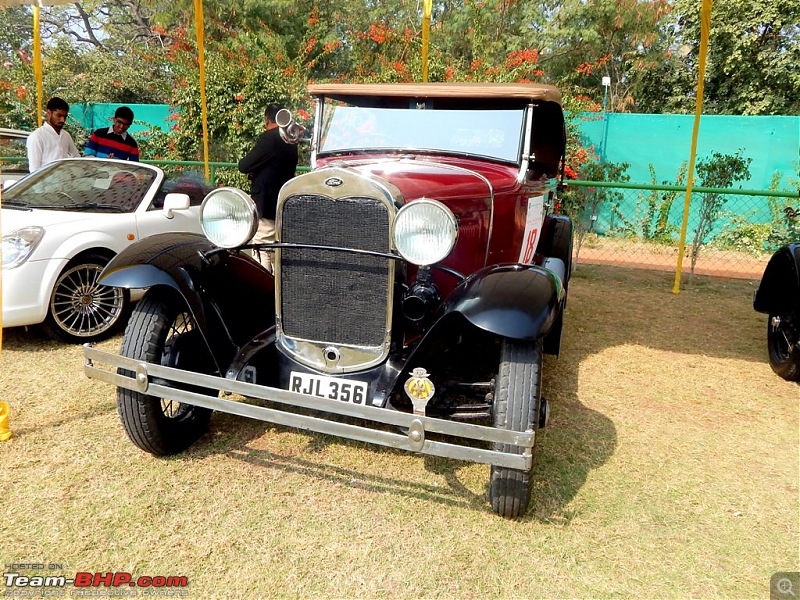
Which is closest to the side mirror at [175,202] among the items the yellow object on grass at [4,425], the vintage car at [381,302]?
the vintage car at [381,302]

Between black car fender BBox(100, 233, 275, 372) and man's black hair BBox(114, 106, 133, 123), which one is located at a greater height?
man's black hair BBox(114, 106, 133, 123)

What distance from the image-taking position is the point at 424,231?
99.1 inches

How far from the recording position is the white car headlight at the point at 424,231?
248cm

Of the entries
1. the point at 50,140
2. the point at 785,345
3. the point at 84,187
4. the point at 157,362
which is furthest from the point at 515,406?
the point at 50,140

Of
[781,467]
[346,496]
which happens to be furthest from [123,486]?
[781,467]

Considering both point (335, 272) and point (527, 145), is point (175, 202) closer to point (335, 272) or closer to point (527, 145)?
point (335, 272)

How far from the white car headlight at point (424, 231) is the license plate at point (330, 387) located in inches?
26.1

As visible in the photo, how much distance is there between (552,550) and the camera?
97.1 inches

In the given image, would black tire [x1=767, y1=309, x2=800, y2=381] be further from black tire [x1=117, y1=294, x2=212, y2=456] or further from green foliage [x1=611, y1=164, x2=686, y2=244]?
green foliage [x1=611, y1=164, x2=686, y2=244]

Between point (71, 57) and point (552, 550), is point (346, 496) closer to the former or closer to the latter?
point (552, 550)

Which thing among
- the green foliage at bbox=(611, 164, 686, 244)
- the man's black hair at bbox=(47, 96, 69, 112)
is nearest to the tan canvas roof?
the man's black hair at bbox=(47, 96, 69, 112)

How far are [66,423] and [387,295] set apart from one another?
2.06 m

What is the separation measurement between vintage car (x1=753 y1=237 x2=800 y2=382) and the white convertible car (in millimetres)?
4858

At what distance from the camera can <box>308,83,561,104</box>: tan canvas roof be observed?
357 cm
